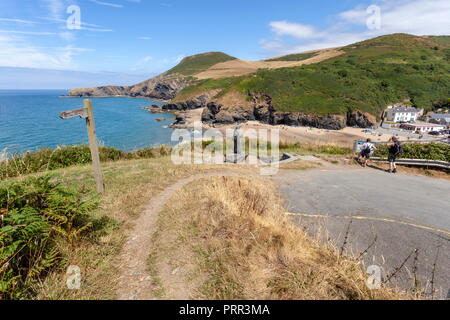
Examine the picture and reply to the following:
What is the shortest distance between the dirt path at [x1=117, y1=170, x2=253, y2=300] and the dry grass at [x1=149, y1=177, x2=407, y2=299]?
0.21 metres

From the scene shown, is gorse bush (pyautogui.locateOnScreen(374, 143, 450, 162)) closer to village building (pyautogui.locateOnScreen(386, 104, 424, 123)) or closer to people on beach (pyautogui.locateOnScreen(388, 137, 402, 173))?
people on beach (pyautogui.locateOnScreen(388, 137, 402, 173))

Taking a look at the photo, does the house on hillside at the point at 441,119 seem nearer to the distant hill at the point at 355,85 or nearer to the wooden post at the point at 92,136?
the distant hill at the point at 355,85

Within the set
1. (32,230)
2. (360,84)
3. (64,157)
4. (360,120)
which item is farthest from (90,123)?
(360,84)

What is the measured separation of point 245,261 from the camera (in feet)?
12.1

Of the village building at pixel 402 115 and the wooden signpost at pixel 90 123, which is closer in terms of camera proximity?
the wooden signpost at pixel 90 123

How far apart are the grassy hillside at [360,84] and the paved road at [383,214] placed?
63.7 m

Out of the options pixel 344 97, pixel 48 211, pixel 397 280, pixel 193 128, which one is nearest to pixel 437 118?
pixel 344 97

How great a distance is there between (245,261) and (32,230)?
3.21 meters

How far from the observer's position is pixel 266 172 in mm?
12086

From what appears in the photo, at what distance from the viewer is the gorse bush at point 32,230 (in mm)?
2932

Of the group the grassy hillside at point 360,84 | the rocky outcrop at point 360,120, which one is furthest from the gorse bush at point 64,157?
the rocky outcrop at point 360,120

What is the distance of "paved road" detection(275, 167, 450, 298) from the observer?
4.73m

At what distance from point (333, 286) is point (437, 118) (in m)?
94.6
